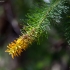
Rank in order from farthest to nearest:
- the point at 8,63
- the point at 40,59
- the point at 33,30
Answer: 1. the point at 8,63
2. the point at 40,59
3. the point at 33,30

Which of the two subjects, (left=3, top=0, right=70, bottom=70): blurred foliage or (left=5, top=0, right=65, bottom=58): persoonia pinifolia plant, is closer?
(left=5, top=0, right=65, bottom=58): persoonia pinifolia plant

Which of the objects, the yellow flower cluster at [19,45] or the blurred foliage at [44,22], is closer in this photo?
the yellow flower cluster at [19,45]

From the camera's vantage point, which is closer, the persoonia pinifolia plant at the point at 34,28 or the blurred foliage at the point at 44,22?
the persoonia pinifolia plant at the point at 34,28

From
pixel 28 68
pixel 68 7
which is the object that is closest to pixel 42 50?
pixel 28 68

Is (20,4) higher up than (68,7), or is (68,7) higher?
(68,7)

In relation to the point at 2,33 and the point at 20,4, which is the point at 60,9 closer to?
the point at 20,4

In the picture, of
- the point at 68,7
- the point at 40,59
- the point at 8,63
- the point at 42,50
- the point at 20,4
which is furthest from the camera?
the point at 8,63

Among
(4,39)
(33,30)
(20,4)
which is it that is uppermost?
(33,30)

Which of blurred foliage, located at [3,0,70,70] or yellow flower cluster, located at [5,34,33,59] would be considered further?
blurred foliage, located at [3,0,70,70]
